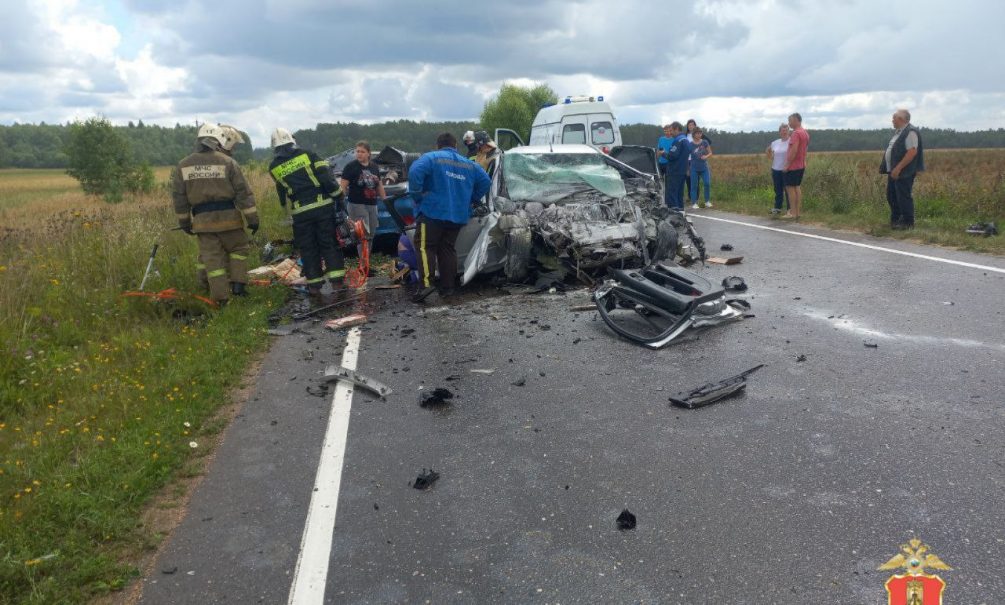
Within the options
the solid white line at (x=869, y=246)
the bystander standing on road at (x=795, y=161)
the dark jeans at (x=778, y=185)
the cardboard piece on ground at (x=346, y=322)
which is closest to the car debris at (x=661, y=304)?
the cardboard piece on ground at (x=346, y=322)

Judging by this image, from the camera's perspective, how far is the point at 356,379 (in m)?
5.24

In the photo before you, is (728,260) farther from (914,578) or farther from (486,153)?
(914,578)

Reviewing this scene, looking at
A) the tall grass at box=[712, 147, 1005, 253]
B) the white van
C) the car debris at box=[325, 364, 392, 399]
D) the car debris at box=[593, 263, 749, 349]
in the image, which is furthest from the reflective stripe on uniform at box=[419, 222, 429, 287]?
the white van

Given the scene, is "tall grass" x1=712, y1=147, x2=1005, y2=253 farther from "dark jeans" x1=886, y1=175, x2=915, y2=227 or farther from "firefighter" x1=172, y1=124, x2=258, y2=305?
"firefighter" x1=172, y1=124, x2=258, y2=305

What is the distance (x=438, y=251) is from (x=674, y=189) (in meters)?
8.01

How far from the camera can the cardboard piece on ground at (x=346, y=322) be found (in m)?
7.06

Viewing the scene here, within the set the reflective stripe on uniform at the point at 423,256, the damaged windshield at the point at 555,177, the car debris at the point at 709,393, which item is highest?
the damaged windshield at the point at 555,177

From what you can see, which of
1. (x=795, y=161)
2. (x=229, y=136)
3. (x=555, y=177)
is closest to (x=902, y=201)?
(x=795, y=161)

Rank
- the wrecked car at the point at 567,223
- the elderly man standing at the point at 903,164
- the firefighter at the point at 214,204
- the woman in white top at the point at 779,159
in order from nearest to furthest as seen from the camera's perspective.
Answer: the firefighter at the point at 214,204 → the wrecked car at the point at 567,223 → the elderly man standing at the point at 903,164 → the woman in white top at the point at 779,159

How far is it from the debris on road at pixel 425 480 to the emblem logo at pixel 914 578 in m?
2.10

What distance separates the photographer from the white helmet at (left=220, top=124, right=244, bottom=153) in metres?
7.59

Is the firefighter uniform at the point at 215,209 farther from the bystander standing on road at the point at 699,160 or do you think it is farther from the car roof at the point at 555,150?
the bystander standing on road at the point at 699,160

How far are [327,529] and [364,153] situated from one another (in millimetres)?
7916

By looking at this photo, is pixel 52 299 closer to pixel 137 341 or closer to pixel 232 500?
pixel 137 341
